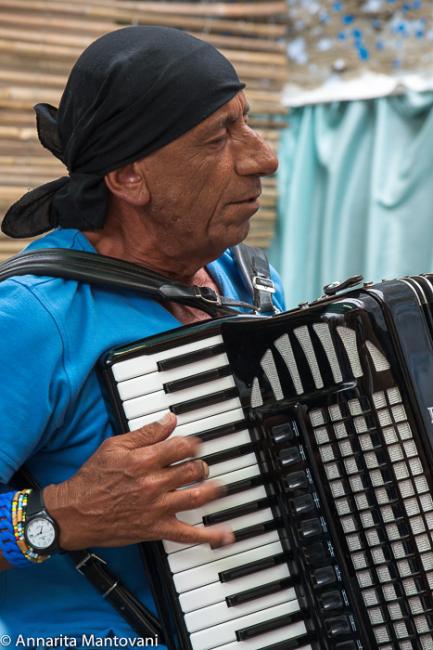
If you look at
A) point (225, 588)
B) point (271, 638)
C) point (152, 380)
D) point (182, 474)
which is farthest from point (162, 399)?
point (271, 638)

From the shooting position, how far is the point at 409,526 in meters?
→ 1.79

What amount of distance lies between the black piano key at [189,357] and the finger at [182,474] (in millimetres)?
172

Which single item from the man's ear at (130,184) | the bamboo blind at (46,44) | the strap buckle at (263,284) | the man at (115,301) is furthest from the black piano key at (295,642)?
the bamboo blind at (46,44)

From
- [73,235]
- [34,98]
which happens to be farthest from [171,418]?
[34,98]

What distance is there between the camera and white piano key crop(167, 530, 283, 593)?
1830 mm

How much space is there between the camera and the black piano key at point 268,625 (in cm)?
184

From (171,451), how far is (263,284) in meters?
0.56

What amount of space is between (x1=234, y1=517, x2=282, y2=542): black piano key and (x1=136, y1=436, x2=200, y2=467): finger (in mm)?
182

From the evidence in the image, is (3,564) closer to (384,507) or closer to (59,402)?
(59,402)

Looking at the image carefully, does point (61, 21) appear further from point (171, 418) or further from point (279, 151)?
point (171, 418)

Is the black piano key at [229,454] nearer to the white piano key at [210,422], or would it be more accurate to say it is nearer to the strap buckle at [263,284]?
the white piano key at [210,422]

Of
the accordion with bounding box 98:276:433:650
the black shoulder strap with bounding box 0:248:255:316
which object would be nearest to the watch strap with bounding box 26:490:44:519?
the accordion with bounding box 98:276:433:650

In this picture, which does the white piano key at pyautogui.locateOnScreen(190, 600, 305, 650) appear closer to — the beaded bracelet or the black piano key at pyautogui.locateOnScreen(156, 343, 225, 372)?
the beaded bracelet

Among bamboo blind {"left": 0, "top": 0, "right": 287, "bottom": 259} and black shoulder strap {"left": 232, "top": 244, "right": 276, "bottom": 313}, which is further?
bamboo blind {"left": 0, "top": 0, "right": 287, "bottom": 259}
